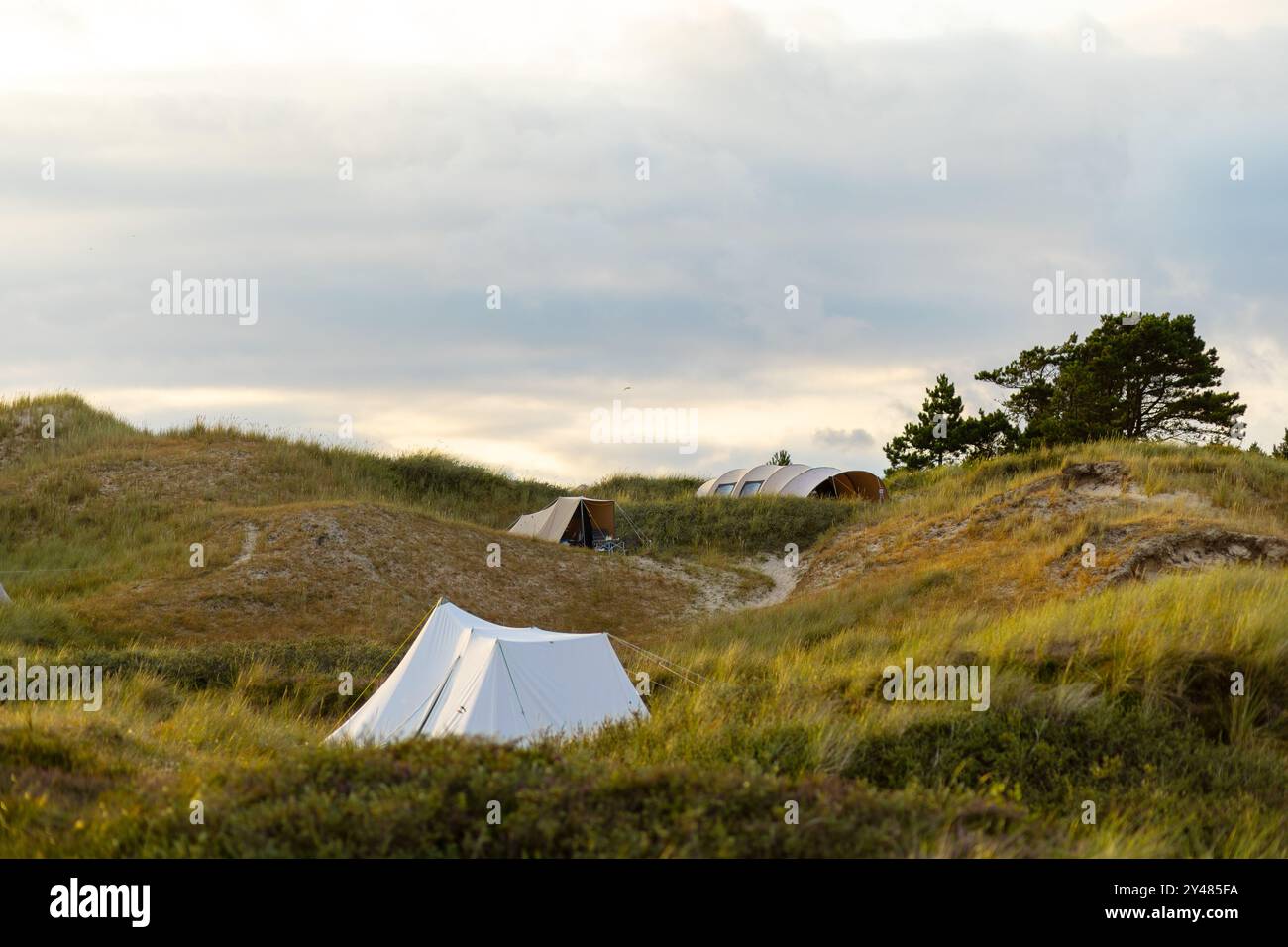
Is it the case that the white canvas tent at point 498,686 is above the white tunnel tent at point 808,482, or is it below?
below

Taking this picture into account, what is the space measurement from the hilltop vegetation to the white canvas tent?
0.93 m

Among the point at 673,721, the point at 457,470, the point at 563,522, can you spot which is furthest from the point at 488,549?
the point at 673,721

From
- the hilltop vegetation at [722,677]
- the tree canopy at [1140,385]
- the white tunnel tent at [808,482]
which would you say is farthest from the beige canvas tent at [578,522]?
the tree canopy at [1140,385]

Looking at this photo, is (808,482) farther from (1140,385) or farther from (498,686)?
(498,686)

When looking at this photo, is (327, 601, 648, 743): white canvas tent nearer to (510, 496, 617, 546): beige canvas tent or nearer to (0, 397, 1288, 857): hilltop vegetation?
(0, 397, 1288, 857): hilltop vegetation

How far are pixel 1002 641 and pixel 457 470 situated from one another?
37.0m

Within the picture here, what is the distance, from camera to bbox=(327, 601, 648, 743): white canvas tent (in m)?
13.7

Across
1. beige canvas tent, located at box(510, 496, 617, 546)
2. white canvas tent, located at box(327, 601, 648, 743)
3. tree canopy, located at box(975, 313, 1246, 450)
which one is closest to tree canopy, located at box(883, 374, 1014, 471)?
tree canopy, located at box(975, 313, 1246, 450)

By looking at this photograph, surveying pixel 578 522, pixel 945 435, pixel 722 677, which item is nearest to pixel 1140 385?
pixel 945 435

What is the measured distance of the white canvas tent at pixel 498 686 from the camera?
539 inches

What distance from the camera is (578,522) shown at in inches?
1460

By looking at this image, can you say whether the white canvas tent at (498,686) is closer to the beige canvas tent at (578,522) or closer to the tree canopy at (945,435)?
the beige canvas tent at (578,522)

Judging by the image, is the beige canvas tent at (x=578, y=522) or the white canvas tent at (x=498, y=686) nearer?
the white canvas tent at (x=498, y=686)

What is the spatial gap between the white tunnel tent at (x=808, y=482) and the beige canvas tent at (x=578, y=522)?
7.30m
